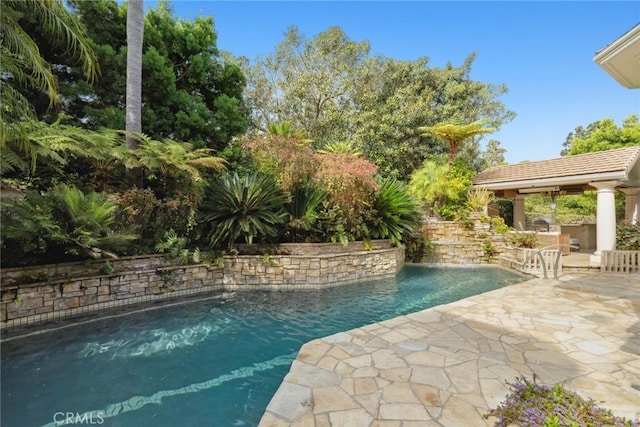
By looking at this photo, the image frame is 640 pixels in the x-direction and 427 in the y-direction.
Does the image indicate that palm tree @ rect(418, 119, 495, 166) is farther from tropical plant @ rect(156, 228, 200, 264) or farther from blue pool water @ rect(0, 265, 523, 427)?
tropical plant @ rect(156, 228, 200, 264)

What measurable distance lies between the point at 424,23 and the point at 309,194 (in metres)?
7.60

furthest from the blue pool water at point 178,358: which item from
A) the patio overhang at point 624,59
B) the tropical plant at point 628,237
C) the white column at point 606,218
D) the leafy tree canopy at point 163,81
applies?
the tropical plant at point 628,237

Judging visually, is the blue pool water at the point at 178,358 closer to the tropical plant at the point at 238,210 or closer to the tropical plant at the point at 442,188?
the tropical plant at the point at 238,210

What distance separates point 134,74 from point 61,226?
4128 mm

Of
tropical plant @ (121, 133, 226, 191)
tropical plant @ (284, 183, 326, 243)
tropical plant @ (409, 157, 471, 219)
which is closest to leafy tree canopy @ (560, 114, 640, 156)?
tropical plant @ (409, 157, 471, 219)

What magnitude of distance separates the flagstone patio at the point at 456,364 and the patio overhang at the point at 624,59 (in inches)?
132

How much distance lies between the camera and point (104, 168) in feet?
23.8

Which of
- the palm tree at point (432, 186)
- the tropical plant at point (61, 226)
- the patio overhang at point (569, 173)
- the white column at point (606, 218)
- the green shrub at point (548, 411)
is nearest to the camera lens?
the green shrub at point (548, 411)

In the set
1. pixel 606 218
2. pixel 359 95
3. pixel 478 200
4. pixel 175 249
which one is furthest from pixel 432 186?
pixel 175 249

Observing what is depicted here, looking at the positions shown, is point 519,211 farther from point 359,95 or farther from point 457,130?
point 359,95

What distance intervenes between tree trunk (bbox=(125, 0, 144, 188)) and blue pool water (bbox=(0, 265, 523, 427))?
11.1ft

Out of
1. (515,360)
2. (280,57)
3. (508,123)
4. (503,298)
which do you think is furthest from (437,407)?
(508,123)

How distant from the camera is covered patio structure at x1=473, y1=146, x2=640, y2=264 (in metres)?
8.61
